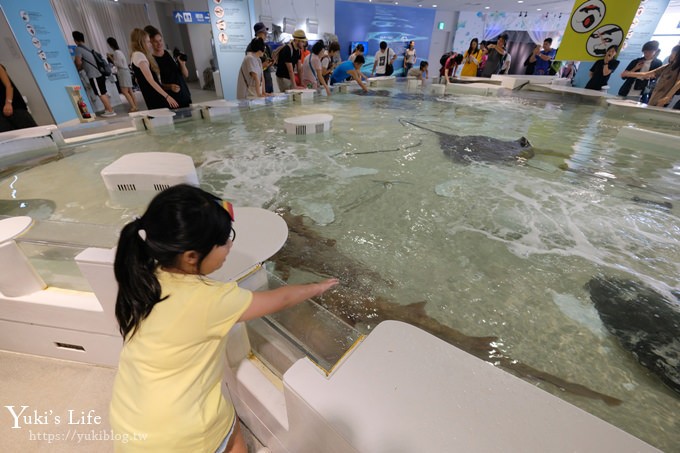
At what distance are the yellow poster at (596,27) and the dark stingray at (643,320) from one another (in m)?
8.80

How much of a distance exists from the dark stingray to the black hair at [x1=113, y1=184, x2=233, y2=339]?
91.4 inches

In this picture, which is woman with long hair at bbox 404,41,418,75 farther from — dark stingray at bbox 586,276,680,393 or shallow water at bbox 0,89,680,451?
dark stingray at bbox 586,276,680,393

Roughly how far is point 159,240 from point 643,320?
9.01ft

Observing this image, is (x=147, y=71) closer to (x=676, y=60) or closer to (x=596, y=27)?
(x=676, y=60)

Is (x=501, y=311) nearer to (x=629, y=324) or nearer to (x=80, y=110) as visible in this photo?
(x=629, y=324)

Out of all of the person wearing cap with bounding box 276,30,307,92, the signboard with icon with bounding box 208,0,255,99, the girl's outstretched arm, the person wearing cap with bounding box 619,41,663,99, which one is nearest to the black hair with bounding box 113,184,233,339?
the girl's outstretched arm

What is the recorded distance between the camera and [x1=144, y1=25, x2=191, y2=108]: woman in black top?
13.4 feet

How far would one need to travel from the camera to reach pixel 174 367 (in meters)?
0.96

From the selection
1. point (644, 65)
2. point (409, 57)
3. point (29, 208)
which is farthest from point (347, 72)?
point (29, 208)

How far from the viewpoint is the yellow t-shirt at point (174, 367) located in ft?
3.09

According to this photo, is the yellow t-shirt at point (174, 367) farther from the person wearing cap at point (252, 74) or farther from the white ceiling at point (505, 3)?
the white ceiling at point (505, 3)

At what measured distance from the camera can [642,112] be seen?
6551mm

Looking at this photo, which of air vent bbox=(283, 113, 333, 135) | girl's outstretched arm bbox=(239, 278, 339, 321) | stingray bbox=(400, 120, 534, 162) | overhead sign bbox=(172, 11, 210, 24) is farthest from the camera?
overhead sign bbox=(172, 11, 210, 24)

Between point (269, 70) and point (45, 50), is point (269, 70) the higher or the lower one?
the lower one
